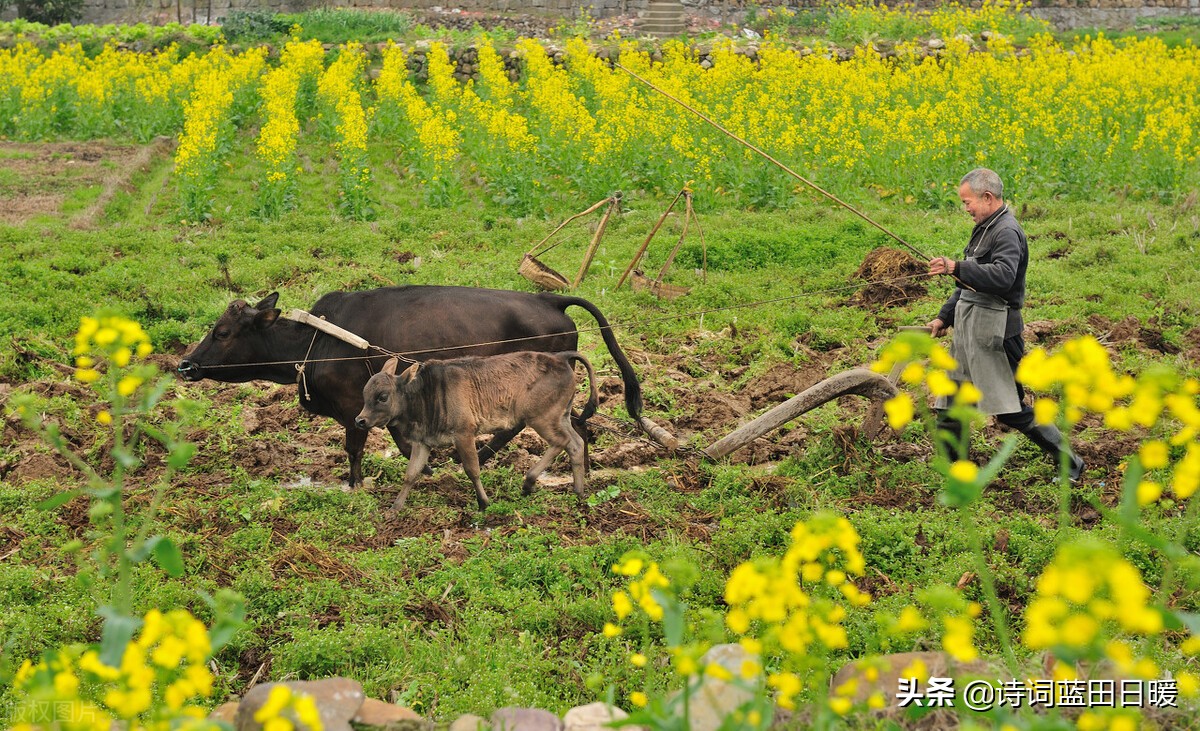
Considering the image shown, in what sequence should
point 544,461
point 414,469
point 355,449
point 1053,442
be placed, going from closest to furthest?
1. point 1053,442
2. point 414,469
3. point 544,461
4. point 355,449

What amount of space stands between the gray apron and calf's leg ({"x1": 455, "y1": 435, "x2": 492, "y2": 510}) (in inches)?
115

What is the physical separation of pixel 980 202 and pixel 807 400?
64.2 inches

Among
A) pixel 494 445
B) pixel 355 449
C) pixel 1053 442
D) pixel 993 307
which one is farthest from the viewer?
pixel 494 445

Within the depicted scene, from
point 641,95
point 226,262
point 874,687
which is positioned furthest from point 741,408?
point 641,95

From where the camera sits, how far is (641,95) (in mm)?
18062

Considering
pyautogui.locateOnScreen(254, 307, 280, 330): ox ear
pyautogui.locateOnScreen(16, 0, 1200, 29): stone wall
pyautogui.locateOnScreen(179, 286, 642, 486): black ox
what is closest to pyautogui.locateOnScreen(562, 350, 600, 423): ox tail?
pyautogui.locateOnScreen(179, 286, 642, 486): black ox

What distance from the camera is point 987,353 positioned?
6.75 m

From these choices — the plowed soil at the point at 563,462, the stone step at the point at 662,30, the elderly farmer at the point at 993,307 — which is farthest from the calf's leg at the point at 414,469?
the stone step at the point at 662,30

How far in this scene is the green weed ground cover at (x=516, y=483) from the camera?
5352mm

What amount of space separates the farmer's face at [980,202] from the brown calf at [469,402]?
2550 mm

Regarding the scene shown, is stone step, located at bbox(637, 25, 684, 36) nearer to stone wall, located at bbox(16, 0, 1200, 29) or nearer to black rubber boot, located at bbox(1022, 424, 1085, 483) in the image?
stone wall, located at bbox(16, 0, 1200, 29)

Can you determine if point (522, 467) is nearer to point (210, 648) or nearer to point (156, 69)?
point (210, 648)

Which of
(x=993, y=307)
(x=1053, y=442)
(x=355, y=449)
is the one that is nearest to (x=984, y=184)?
(x=993, y=307)

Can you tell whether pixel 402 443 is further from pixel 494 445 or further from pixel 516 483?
pixel 516 483
